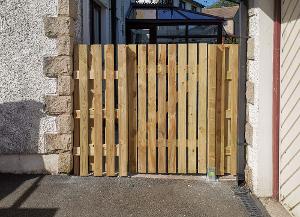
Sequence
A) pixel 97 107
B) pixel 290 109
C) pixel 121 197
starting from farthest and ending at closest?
pixel 97 107 → pixel 121 197 → pixel 290 109

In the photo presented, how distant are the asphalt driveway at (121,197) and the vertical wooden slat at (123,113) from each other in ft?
0.80

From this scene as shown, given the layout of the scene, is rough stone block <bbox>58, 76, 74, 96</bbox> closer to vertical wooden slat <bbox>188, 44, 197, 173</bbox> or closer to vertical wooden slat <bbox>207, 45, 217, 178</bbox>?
vertical wooden slat <bbox>188, 44, 197, 173</bbox>

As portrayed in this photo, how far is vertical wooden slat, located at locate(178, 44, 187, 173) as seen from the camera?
589 cm

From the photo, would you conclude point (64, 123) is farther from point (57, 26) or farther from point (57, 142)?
point (57, 26)

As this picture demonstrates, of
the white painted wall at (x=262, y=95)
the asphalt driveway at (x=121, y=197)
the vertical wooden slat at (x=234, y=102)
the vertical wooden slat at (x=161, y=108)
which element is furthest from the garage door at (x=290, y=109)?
the vertical wooden slat at (x=161, y=108)

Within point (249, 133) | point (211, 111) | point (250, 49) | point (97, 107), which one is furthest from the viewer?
point (97, 107)

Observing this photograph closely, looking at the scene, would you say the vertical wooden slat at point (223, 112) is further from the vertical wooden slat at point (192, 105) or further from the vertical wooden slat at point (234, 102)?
the vertical wooden slat at point (192, 105)

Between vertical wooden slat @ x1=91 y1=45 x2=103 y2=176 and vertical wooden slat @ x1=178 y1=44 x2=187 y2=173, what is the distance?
1.09 meters

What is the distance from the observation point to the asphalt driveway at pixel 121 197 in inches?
188

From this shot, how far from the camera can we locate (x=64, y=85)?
5.98 meters

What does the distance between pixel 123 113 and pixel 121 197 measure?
127 centimetres

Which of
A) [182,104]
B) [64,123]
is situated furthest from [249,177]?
[64,123]

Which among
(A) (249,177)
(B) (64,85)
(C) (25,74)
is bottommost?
(A) (249,177)

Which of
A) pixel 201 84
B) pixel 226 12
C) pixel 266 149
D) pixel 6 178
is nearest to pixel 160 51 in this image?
pixel 201 84
